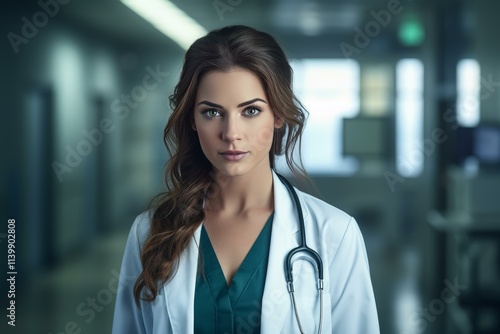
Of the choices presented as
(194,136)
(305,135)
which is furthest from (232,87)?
(305,135)

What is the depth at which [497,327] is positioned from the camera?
350cm

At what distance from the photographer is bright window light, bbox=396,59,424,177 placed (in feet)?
12.3

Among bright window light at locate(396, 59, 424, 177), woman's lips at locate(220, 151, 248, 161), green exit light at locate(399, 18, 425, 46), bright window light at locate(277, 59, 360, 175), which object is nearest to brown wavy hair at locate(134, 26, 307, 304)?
woman's lips at locate(220, 151, 248, 161)

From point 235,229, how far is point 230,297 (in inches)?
5.7

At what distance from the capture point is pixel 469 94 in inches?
144

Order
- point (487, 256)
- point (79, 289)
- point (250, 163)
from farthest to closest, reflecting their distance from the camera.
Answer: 1. point (79, 289)
2. point (487, 256)
3. point (250, 163)

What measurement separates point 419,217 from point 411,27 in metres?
1.19

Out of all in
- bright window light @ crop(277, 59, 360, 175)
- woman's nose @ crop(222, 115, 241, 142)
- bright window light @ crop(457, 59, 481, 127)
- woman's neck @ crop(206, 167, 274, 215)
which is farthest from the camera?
bright window light @ crop(457, 59, 481, 127)

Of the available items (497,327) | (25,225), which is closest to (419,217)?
(497,327)

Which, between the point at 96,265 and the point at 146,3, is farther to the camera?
the point at 96,265

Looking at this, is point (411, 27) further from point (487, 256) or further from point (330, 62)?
point (487, 256)

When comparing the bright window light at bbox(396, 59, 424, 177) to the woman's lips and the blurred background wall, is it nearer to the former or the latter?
the blurred background wall

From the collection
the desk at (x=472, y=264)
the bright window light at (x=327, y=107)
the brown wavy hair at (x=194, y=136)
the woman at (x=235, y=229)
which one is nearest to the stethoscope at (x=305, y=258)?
the woman at (x=235, y=229)

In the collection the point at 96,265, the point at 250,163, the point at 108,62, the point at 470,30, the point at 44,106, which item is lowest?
Answer: the point at 96,265
